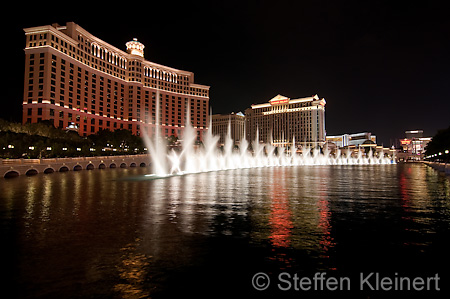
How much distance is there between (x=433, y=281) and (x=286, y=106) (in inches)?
6701

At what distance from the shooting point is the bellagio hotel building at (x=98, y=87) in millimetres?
85125

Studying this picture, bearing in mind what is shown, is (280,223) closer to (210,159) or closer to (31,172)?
(31,172)

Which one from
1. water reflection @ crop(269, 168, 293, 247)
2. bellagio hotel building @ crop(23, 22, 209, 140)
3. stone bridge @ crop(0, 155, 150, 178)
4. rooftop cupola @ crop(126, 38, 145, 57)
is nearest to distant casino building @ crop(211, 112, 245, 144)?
bellagio hotel building @ crop(23, 22, 209, 140)

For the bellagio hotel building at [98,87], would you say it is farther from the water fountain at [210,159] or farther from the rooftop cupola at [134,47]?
the water fountain at [210,159]

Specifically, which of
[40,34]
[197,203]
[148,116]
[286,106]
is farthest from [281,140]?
[197,203]

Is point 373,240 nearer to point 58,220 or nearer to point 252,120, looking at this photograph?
point 58,220

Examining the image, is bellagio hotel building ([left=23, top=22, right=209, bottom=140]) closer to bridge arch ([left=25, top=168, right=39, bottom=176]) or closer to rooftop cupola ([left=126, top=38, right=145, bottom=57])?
rooftop cupola ([left=126, top=38, right=145, bottom=57])

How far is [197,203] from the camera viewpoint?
585 inches

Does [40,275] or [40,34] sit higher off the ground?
[40,34]

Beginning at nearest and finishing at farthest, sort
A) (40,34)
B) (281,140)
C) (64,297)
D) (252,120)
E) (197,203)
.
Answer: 1. (64,297)
2. (197,203)
3. (40,34)
4. (281,140)
5. (252,120)

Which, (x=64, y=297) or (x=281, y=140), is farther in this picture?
(x=281, y=140)

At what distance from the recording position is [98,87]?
352 ft

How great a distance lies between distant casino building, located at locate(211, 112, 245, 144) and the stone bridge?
A: 4491 inches

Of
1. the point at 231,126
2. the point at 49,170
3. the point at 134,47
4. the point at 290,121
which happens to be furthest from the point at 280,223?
the point at 231,126
